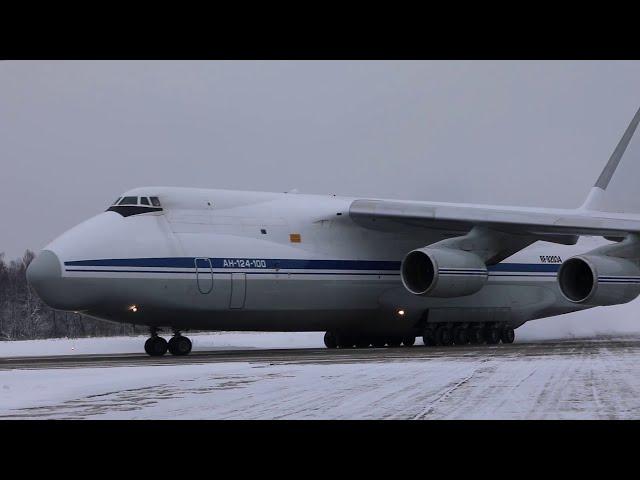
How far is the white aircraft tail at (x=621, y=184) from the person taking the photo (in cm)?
2966

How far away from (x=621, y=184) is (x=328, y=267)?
10535 mm

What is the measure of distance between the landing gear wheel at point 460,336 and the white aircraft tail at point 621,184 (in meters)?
6.23

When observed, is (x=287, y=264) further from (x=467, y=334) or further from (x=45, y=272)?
(x=467, y=334)

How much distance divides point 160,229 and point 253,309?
270cm

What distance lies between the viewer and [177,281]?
2136 cm

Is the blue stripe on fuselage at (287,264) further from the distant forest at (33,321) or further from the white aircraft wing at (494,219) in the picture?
the distant forest at (33,321)

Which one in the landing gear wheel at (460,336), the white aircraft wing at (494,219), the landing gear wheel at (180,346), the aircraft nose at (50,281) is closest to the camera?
the aircraft nose at (50,281)

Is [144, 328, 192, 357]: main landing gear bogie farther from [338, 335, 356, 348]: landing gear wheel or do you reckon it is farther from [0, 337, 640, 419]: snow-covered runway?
[338, 335, 356, 348]: landing gear wheel

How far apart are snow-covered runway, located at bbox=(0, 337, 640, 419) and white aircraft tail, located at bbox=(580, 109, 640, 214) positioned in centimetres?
1318

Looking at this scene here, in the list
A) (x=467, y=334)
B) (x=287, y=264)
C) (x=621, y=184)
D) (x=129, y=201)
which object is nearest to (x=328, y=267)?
(x=287, y=264)

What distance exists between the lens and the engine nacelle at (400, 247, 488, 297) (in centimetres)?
2297

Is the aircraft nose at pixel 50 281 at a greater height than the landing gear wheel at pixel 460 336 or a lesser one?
greater

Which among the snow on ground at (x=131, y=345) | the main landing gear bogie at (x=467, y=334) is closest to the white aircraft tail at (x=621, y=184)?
the main landing gear bogie at (x=467, y=334)

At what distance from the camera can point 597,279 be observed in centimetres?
2294
